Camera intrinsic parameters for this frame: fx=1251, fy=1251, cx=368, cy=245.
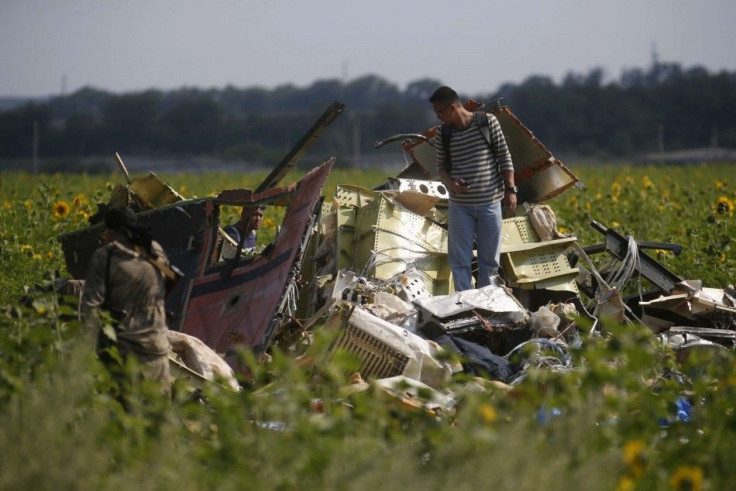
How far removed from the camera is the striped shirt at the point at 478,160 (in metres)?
9.64

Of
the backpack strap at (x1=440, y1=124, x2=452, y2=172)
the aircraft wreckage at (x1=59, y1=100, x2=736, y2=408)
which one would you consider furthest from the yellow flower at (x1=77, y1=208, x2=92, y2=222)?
the backpack strap at (x1=440, y1=124, x2=452, y2=172)

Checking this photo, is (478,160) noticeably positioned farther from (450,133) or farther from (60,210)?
(60,210)

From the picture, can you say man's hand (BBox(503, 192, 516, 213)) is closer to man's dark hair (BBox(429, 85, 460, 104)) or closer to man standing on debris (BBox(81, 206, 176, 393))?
man's dark hair (BBox(429, 85, 460, 104))

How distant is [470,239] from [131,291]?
3.59m

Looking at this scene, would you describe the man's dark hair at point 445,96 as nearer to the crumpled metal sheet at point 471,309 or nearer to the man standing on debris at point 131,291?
the crumpled metal sheet at point 471,309

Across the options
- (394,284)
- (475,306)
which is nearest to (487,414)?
(475,306)

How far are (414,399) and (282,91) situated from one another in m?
117

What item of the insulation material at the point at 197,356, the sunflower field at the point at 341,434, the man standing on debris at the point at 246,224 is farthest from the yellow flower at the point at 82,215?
the sunflower field at the point at 341,434

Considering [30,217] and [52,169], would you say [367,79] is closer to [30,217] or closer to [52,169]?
[52,169]

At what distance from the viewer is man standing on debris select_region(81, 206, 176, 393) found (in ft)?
21.9

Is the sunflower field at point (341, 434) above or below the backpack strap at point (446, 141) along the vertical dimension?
below

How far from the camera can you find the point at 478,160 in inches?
379

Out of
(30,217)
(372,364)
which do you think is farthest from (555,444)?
(30,217)

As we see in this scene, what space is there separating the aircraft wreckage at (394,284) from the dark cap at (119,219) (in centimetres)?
81
